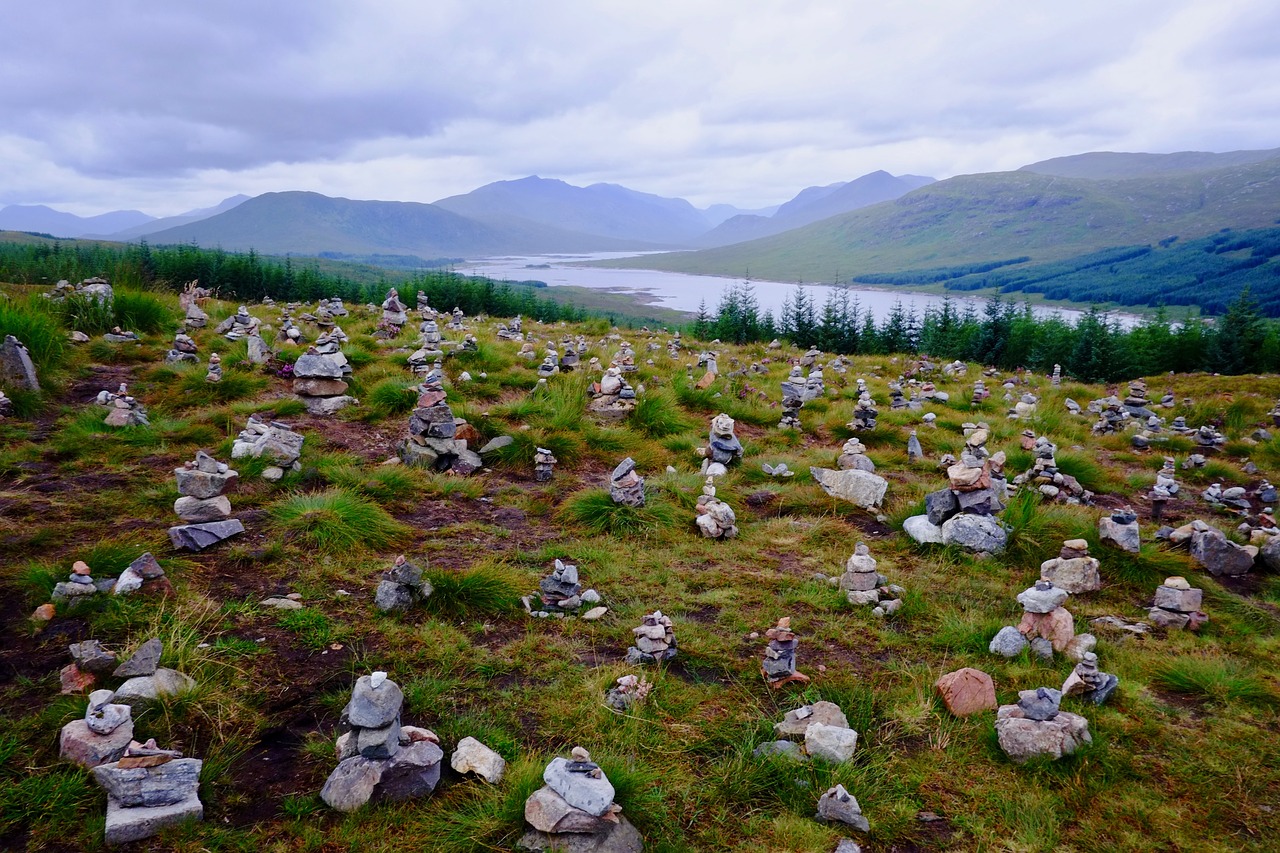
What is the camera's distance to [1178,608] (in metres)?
5.41

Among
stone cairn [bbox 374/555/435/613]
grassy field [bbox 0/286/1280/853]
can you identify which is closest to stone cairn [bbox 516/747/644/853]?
grassy field [bbox 0/286/1280/853]

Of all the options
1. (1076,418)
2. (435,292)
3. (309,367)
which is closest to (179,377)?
(309,367)

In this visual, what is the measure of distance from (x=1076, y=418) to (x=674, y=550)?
38.6 ft

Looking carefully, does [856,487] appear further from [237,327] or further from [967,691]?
[237,327]

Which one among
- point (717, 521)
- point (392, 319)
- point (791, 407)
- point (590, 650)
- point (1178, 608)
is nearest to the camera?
point (590, 650)

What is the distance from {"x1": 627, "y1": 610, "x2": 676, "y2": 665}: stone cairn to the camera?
4543 mm

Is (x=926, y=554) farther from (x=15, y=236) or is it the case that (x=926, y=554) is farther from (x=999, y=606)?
(x=15, y=236)

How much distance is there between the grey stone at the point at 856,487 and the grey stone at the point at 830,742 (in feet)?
14.5

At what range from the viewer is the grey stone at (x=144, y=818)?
111 inches

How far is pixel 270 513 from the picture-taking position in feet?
20.2

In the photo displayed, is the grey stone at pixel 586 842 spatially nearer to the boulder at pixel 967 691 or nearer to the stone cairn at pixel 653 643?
the stone cairn at pixel 653 643

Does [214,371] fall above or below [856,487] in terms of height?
above

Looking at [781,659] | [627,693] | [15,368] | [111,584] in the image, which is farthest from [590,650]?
[15,368]

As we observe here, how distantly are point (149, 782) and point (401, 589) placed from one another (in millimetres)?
2110
